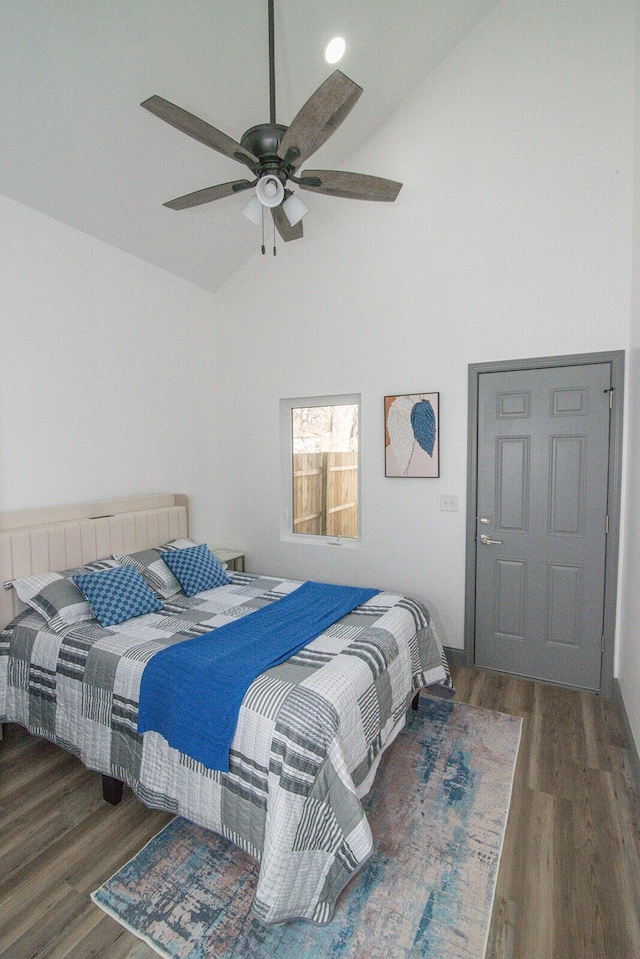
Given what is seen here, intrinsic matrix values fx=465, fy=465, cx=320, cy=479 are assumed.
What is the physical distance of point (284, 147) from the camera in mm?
1858

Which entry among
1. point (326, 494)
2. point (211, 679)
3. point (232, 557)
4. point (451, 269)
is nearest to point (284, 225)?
point (451, 269)

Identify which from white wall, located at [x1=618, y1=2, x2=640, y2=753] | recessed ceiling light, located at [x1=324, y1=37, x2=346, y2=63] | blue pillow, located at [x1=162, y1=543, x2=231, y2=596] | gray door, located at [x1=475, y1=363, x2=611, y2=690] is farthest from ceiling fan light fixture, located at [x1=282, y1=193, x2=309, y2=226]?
blue pillow, located at [x1=162, y1=543, x2=231, y2=596]

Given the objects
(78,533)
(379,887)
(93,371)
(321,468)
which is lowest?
(379,887)

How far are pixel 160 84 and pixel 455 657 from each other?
158 inches

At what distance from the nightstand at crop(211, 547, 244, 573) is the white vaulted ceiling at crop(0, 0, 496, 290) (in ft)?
8.18

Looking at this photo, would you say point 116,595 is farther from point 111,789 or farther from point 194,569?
point 111,789

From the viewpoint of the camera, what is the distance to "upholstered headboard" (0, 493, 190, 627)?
262cm

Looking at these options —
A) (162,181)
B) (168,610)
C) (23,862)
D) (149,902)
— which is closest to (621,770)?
(149,902)

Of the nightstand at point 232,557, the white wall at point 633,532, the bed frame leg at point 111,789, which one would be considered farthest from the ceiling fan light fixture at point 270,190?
the nightstand at point 232,557

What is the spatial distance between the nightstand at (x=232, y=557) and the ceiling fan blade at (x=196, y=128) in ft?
9.71

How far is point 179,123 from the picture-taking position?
182 centimetres

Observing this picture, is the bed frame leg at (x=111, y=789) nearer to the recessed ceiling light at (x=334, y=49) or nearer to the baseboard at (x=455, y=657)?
the baseboard at (x=455, y=657)

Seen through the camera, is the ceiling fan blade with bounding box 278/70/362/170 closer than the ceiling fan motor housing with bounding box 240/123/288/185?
Yes

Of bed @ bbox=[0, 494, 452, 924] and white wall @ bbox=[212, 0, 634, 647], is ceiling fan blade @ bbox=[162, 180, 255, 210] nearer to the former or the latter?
white wall @ bbox=[212, 0, 634, 647]
